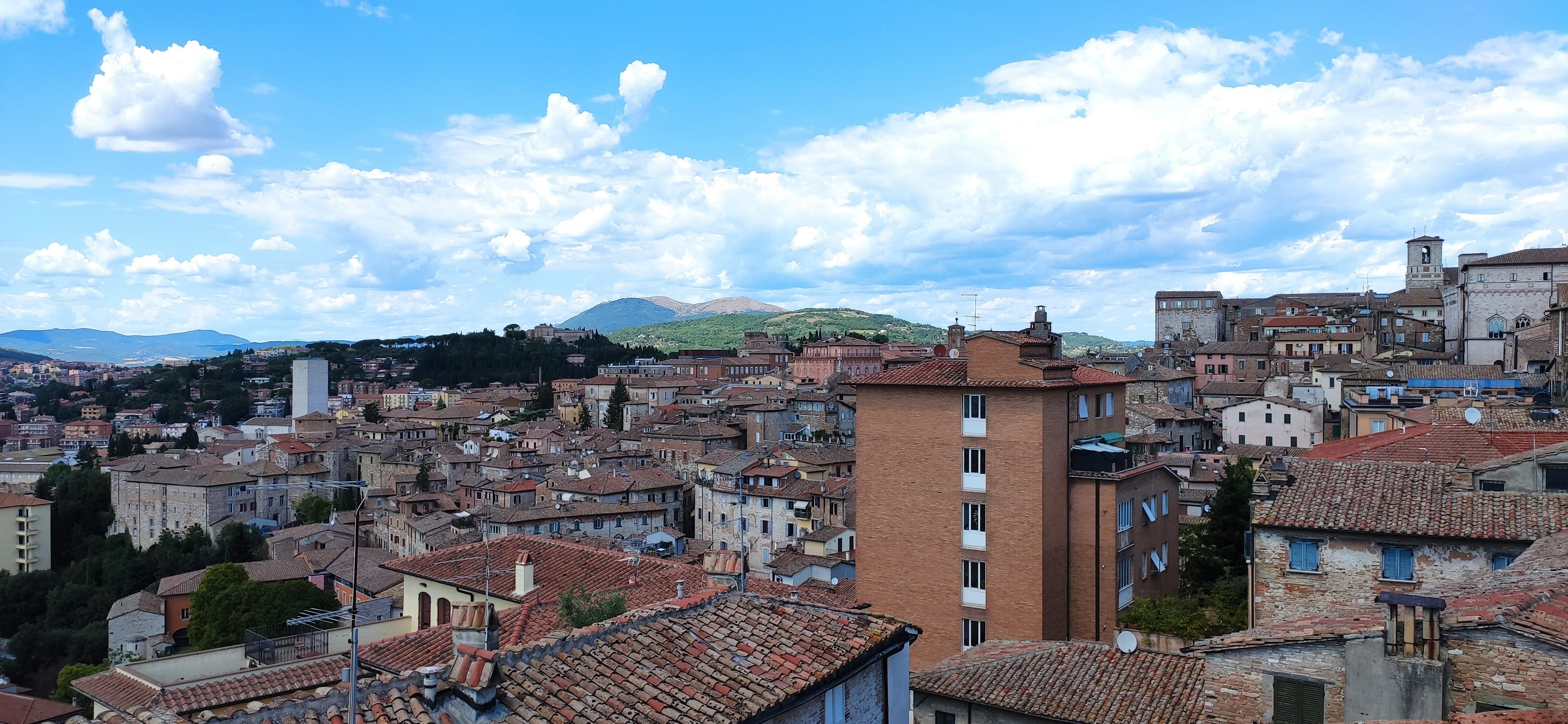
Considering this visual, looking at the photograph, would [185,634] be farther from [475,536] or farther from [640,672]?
[640,672]

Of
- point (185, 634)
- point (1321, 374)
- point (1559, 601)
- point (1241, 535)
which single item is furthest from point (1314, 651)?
point (185, 634)

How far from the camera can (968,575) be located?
71.7 ft

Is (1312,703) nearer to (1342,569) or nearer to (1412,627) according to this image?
(1412,627)

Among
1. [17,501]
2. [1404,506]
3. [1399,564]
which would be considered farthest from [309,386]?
[1399,564]

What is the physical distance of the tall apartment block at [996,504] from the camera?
832 inches

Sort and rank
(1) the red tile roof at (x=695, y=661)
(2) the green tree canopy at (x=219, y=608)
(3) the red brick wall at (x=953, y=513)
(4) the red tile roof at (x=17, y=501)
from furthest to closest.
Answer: (4) the red tile roof at (x=17, y=501) < (2) the green tree canopy at (x=219, y=608) < (3) the red brick wall at (x=953, y=513) < (1) the red tile roof at (x=695, y=661)

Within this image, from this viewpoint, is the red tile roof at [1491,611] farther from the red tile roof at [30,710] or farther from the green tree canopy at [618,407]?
the green tree canopy at [618,407]

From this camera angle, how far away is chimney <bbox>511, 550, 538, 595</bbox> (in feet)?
56.5

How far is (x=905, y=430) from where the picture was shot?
22.6 metres

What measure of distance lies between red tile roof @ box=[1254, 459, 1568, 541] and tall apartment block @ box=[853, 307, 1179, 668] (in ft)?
20.0

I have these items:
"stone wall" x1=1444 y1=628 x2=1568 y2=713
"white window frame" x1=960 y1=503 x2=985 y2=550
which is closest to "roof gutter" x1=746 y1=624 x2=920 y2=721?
"stone wall" x1=1444 y1=628 x2=1568 y2=713

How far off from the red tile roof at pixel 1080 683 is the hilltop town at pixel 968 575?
2.4 inches

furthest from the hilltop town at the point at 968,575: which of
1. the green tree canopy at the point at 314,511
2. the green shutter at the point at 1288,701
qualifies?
the green tree canopy at the point at 314,511

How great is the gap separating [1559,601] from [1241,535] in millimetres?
15916
